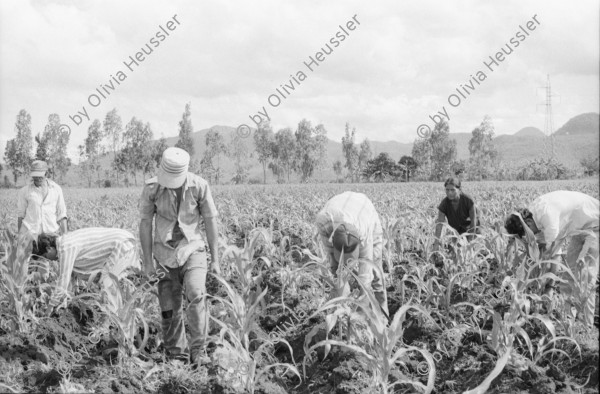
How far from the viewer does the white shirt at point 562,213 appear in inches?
143

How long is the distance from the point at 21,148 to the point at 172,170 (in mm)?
43215

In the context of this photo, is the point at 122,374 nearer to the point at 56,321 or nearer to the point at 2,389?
the point at 2,389

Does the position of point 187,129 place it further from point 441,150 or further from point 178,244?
point 178,244

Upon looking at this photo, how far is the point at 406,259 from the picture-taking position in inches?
209

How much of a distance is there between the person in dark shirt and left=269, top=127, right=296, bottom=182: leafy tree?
176ft

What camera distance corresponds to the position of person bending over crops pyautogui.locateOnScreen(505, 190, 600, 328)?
3.50 meters

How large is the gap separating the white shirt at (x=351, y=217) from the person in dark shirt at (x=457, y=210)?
1.76 meters

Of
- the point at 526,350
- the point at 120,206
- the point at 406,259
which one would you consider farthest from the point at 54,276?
the point at 120,206

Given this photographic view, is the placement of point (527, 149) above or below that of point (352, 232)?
above

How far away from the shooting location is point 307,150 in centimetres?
5878

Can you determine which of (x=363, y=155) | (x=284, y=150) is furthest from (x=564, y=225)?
(x=363, y=155)

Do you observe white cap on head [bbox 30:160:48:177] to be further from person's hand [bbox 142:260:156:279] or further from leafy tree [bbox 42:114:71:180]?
leafy tree [bbox 42:114:71:180]

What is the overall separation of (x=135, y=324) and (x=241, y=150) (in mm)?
51321

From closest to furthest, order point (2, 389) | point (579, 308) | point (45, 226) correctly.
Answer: point (2, 389)
point (579, 308)
point (45, 226)
